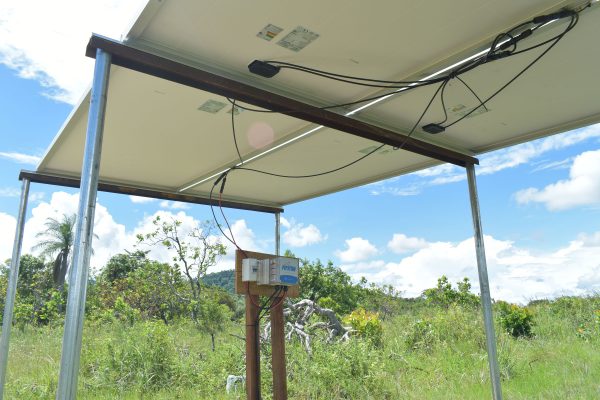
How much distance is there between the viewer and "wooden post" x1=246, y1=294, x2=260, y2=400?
7.98 ft

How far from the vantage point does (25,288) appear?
14836mm

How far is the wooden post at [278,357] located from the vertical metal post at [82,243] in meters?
1.08

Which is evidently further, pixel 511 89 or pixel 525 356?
pixel 525 356

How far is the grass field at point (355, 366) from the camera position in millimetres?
4457

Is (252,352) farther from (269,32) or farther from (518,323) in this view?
(518,323)

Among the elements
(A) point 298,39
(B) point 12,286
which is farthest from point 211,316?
(A) point 298,39

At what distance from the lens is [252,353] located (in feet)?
8.02

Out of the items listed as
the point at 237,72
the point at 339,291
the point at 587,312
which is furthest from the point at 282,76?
the point at 339,291

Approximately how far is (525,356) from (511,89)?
4.16m

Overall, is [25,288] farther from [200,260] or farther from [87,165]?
[87,165]

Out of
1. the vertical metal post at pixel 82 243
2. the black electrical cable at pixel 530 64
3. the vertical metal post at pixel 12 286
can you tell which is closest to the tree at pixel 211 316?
the vertical metal post at pixel 12 286

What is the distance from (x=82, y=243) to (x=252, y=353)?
3.74 ft

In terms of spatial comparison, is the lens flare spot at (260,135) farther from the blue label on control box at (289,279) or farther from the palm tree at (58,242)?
the palm tree at (58,242)

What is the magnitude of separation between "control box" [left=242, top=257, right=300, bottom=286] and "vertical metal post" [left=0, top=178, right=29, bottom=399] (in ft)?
7.15
